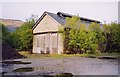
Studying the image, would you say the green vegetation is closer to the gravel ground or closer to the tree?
the tree

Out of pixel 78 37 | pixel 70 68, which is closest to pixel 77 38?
pixel 78 37

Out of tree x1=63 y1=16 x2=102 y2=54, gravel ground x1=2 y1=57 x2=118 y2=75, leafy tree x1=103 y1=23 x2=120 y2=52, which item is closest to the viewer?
gravel ground x1=2 y1=57 x2=118 y2=75

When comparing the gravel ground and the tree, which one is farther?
the tree

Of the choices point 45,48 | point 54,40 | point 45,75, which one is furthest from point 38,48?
point 45,75

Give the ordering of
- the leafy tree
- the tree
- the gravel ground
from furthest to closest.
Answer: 1. the leafy tree
2. the tree
3. the gravel ground

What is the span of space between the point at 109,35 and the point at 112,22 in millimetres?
2933

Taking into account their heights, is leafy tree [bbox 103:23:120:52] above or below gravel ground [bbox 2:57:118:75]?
above

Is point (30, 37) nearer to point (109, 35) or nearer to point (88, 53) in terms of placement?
point (88, 53)

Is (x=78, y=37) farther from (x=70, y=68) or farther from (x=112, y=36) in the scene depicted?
(x=70, y=68)

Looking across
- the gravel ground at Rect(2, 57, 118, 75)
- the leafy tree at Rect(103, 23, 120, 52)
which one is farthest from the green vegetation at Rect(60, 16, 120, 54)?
the gravel ground at Rect(2, 57, 118, 75)

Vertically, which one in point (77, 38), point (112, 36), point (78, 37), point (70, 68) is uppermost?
point (112, 36)

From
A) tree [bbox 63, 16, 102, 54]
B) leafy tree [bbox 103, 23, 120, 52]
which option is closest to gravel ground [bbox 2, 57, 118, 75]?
tree [bbox 63, 16, 102, 54]

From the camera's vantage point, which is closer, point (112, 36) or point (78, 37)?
point (78, 37)

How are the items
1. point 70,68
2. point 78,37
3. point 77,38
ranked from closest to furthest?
point 70,68, point 78,37, point 77,38
